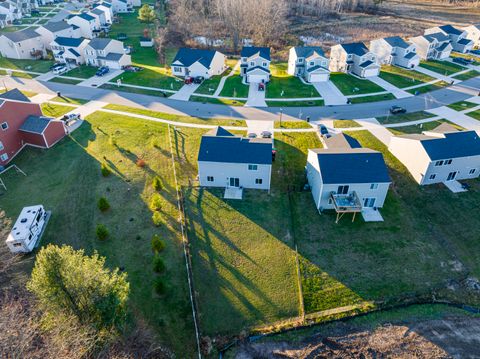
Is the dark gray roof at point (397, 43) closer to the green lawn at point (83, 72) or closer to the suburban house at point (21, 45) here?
the green lawn at point (83, 72)

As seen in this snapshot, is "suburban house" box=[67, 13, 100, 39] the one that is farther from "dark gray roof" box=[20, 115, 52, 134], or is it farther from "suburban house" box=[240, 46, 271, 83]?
"dark gray roof" box=[20, 115, 52, 134]

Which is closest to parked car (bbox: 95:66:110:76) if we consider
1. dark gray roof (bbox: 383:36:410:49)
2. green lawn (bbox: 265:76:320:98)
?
green lawn (bbox: 265:76:320:98)

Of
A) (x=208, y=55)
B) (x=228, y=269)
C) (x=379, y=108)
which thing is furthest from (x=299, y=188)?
(x=208, y=55)

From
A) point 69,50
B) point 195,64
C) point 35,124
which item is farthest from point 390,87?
point 69,50

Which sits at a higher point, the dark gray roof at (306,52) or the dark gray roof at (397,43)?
the dark gray roof at (397,43)

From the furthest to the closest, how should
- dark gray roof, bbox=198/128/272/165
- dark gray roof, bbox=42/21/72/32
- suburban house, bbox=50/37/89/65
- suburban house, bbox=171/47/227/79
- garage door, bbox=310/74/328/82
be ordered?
dark gray roof, bbox=42/21/72/32
suburban house, bbox=50/37/89/65
suburban house, bbox=171/47/227/79
garage door, bbox=310/74/328/82
dark gray roof, bbox=198/128/272/165

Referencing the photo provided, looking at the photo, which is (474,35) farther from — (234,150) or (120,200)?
(120,200)

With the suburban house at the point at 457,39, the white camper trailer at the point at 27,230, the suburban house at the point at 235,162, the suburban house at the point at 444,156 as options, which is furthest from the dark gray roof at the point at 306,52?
the white camper trailer at the point at 27,230
